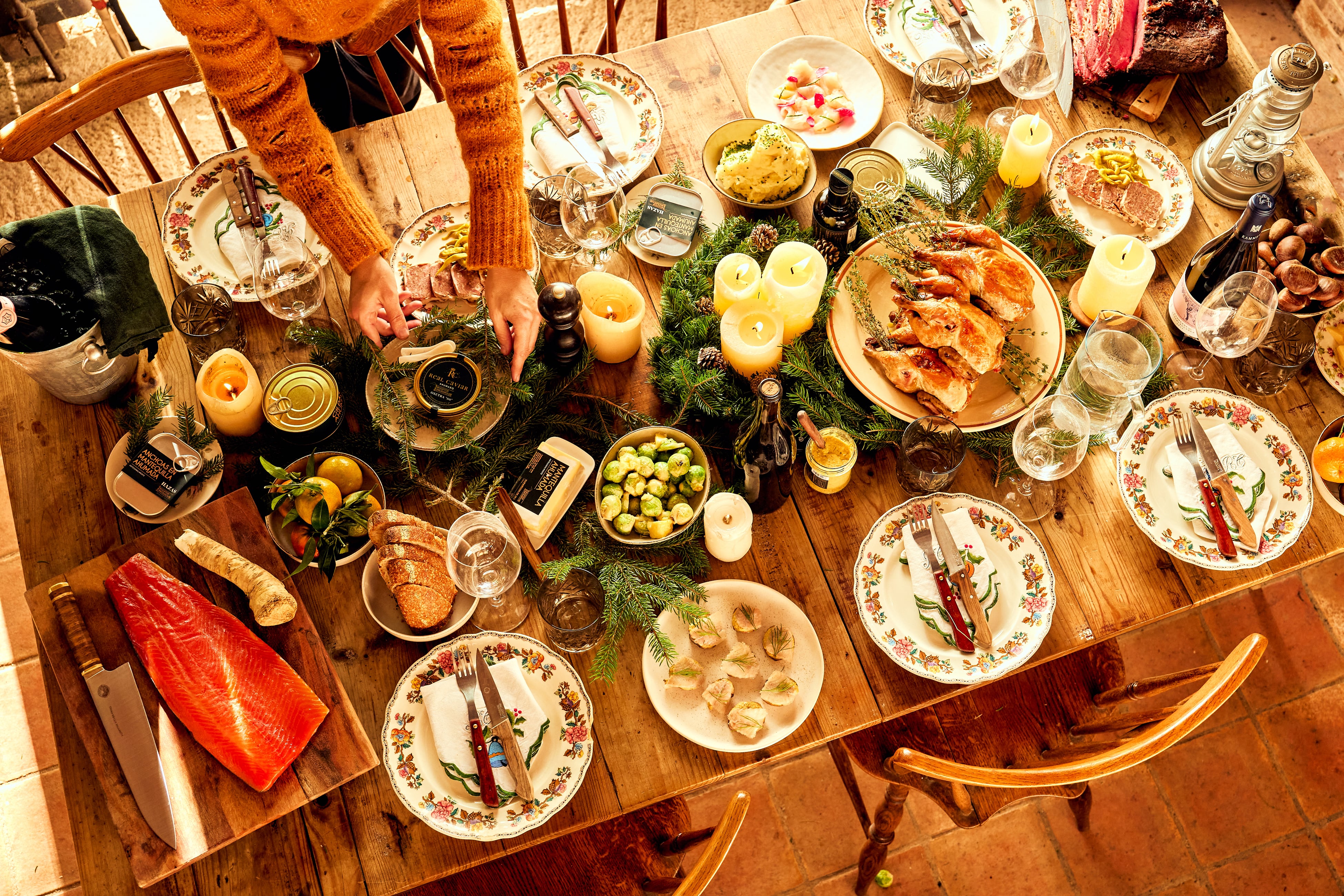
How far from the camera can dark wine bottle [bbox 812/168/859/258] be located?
1.60 metres

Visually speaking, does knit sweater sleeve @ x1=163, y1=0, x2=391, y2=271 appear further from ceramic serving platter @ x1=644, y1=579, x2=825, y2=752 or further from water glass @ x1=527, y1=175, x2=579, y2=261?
ceramic serving platter @ x1=644, y1=579, x2=825, y2=752

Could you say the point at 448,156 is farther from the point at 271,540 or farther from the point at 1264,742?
the point at 1264,742

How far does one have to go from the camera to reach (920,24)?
1.98m

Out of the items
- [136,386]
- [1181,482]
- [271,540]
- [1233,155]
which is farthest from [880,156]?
[136,386]

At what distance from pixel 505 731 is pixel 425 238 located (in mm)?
948

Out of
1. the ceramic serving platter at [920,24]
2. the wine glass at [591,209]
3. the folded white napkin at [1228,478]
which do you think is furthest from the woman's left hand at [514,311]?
the folded white napkin at [1228,478]

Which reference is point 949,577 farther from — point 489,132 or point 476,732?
point 489,132

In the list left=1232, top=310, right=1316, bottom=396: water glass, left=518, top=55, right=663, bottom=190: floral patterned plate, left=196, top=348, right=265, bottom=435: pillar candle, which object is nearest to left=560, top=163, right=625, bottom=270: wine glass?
left=518, top=55, right=663, bottom=190: floral patterned plate

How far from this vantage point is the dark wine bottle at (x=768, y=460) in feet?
4.82

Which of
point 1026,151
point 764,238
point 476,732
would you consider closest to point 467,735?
point 476,732

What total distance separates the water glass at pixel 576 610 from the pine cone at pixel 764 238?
676mm

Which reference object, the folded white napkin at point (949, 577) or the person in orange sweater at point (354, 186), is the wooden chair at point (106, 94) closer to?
the person in orange sweater at point (354, 186)

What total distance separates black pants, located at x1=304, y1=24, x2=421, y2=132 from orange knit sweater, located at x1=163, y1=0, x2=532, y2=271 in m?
0.60

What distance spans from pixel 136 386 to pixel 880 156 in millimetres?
1478
